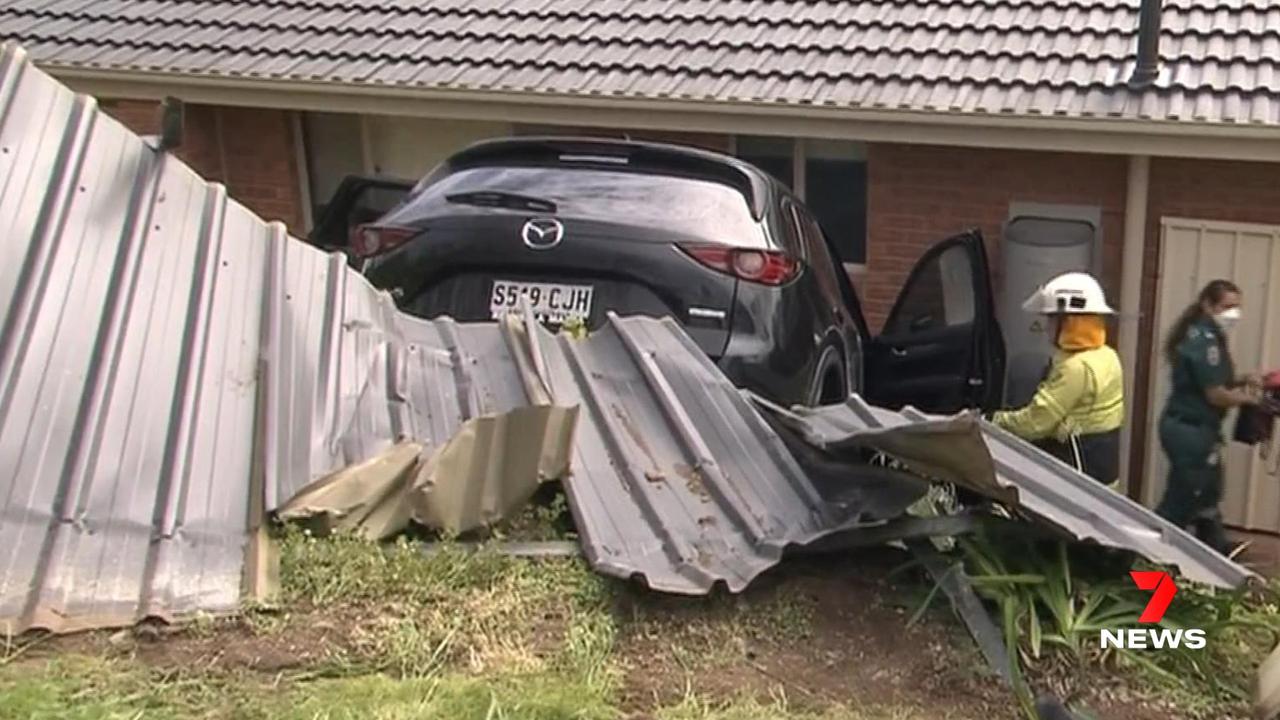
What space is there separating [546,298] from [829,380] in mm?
1386

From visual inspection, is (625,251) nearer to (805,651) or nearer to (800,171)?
(805,651)

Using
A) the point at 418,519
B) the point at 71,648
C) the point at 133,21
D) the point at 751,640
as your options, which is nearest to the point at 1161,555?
the point at 751,640

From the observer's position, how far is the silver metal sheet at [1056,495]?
2695 millimetres

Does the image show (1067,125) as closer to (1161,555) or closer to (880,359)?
(880,359)

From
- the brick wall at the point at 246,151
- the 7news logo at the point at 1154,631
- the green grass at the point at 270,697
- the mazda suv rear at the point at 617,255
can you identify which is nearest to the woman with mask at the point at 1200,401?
the mazda suv rear at the point at 617,255

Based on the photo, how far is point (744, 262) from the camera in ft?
15.9

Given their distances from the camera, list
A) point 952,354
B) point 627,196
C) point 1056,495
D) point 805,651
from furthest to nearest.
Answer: point 952,354 → point 627,196 → point 1056,495 → point 805,651

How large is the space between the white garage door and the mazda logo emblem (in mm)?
4042

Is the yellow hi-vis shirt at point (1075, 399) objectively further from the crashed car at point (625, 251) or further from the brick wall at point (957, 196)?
the brick wall at point (957, 196)

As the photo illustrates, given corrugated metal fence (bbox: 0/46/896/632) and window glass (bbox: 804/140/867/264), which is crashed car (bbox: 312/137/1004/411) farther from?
window glass (bbox: 804/140/867/264)

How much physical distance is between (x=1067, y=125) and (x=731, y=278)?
121 inches

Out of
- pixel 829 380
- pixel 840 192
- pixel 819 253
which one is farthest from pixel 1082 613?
pixel 840 192

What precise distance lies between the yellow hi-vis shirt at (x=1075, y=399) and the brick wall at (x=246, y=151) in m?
5.67

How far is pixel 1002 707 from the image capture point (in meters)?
2.48
